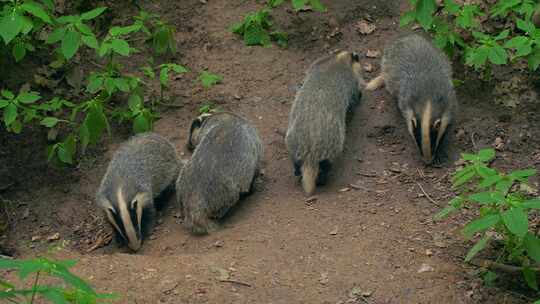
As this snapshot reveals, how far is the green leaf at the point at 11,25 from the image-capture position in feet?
17.4

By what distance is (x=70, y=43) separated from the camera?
564 centimetres

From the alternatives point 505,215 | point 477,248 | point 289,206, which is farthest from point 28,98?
point 505,215

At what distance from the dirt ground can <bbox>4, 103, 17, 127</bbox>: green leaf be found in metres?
0.89

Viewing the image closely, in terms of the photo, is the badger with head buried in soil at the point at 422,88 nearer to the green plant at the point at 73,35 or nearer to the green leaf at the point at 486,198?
the green leaf at the point at 486,198

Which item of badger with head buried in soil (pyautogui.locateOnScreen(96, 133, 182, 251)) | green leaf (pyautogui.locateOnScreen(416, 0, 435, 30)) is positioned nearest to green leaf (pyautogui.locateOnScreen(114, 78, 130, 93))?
badger with head buried in soil (pyautogui.locateOnScreen(96, 133, 182, 251))

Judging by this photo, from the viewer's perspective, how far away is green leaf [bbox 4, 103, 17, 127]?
5973 millimetres

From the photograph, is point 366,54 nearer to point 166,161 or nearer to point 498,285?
point 166,161

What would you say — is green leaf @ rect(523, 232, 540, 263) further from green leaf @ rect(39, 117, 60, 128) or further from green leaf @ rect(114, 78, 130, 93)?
green leaf @ rect(39, 117, 60, 128)

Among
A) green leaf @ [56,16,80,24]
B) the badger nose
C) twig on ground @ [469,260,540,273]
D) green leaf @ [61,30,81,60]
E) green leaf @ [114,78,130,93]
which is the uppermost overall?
green leaf @ [56,16,80,24]

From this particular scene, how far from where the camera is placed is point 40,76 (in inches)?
279

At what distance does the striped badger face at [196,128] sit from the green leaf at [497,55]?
7.58 ft

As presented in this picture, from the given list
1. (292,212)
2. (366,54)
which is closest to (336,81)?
(366,54)

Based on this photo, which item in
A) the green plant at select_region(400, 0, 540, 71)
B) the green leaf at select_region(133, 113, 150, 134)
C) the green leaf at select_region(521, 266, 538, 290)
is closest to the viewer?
the green leaf at select_region(521, 266, 538, 290)

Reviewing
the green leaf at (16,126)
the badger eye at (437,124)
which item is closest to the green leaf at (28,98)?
the green leaf at (16,126)
